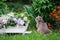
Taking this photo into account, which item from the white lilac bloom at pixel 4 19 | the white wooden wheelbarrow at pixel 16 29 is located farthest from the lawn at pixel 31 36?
the white lilac bloom at pixel 4 19

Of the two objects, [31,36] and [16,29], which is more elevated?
[16,29]

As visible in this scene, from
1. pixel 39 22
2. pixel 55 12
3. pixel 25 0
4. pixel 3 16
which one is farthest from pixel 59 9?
pixel 25 0

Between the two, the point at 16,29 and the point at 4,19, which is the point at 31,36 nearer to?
the point at 16,29

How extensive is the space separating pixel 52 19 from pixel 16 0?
647cm

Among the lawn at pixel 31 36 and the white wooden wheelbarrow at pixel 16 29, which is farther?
the white wooden wheelbarrow at pixel 16 29

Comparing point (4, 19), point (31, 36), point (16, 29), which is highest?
point (4, 19)

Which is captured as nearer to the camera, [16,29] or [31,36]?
[31,36]

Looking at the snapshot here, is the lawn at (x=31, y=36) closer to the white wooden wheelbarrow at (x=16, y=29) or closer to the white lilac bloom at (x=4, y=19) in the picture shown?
the white wooden wheelbarrow at (x=16, y=29)

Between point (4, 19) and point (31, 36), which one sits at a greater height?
point (4, 19)

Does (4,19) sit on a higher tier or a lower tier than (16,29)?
higher

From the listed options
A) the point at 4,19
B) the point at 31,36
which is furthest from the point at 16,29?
the point at 31,36

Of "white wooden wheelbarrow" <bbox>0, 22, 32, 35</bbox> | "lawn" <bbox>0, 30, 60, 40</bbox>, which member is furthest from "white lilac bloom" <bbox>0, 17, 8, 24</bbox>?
"lawn" <bbox>0, 30, 60, 40</bbox>

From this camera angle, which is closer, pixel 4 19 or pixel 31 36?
pixel 31 36

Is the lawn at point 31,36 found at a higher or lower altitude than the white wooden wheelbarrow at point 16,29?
lower
